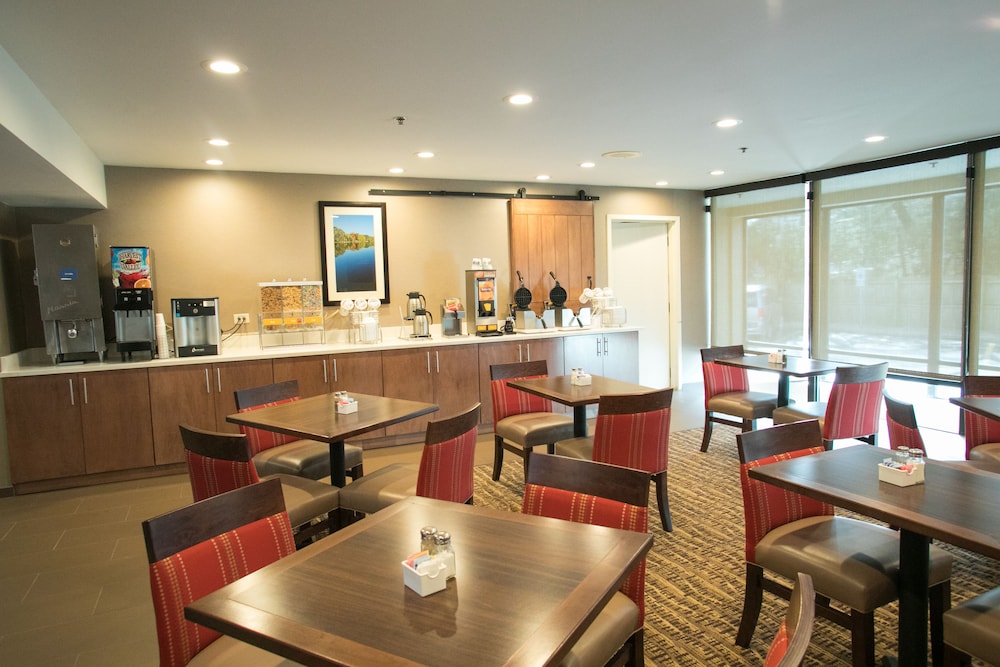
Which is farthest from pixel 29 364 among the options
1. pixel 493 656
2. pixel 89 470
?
pixel 493 656

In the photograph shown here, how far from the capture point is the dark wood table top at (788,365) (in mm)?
4430

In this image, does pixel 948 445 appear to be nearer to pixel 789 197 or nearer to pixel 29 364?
pixel 789 197

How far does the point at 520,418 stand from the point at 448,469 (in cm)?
148

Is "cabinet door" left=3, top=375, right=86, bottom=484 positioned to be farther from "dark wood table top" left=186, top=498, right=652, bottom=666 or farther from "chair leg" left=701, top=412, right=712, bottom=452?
"chair leg" left=701, top=412, right=712, bottom=452

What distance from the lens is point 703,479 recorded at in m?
4.37

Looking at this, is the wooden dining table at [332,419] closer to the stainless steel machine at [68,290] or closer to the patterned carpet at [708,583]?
the patterned carpet at [708,583]

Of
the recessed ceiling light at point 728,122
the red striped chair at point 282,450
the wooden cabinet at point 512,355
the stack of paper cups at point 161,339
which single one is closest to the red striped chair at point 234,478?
the red striped chair at point 282,450

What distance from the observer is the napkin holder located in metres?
2.05

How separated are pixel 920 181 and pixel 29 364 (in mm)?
7896

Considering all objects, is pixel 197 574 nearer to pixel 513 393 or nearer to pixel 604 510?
pixel 604 510

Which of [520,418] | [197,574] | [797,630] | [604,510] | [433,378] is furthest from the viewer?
[433,378]

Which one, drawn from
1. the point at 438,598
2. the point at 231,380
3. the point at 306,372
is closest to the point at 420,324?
the point at 306,372

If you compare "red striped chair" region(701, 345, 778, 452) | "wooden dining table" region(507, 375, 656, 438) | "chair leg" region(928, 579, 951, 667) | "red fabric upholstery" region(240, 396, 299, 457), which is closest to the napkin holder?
"chair leg" region(928, 579, 951, 667)

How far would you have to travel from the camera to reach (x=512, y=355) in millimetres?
6047
